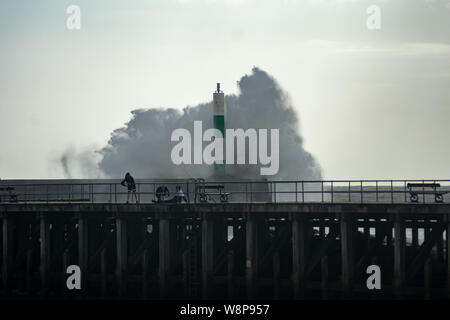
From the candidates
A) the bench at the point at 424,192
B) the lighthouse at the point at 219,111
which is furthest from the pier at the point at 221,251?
the lighthouse at the point at 219,111

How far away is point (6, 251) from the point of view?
44.9 meters

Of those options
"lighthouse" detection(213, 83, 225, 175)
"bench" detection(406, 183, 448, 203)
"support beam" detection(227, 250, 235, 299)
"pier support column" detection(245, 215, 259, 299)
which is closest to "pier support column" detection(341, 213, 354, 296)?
"bench" detection(406, 183, 448, 203)

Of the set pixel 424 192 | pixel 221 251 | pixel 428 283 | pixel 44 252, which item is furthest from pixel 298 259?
pixel 44 252

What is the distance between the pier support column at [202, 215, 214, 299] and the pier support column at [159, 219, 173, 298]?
5.77 feet

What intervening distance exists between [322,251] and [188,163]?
55.7m

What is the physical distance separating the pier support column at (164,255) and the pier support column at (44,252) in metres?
5.82

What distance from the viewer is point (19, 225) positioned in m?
46.8

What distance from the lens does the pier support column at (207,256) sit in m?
40.3

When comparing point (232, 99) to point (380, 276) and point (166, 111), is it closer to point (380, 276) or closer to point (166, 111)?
point (166, 111)

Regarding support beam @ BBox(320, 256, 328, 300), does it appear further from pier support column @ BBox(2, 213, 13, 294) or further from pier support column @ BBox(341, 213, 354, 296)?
pier support column @ BBox(2, 213, 13, 294)

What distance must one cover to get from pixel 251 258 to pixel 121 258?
5.87 m

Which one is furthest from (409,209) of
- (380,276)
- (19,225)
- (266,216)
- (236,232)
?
(19,225)

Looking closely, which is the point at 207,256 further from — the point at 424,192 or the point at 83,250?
the point at 424,192

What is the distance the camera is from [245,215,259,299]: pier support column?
3956 centimetres
